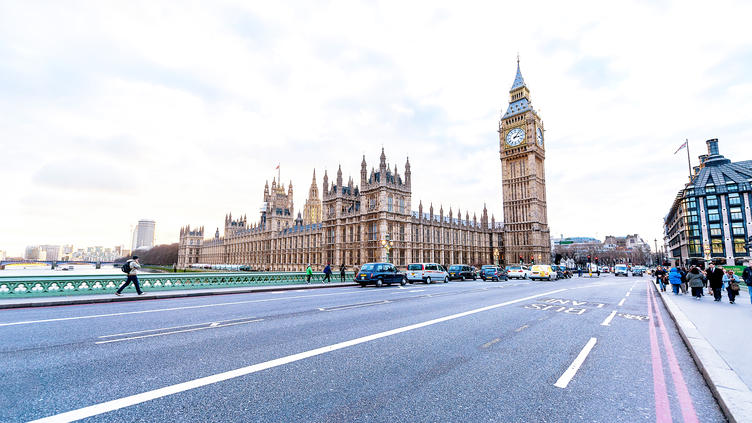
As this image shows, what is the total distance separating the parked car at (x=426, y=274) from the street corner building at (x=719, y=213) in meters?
66.0

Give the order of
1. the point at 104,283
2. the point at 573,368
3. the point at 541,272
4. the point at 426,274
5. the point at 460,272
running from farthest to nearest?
the point at 541,272
the point at 460,272
the point at 426,274
the point at 104,283
the point at 573,368

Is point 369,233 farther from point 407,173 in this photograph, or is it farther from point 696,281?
point 696,281

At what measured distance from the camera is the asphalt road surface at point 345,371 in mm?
3725

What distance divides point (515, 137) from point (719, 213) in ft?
143

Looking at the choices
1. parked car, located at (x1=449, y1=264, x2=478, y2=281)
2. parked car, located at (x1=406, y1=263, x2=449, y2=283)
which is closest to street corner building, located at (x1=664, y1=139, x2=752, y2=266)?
parked car, located at (x1=449, y1=264, x2=478, y2=281)

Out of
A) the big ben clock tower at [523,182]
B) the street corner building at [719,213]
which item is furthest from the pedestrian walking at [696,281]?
the street corner building at [719,213]

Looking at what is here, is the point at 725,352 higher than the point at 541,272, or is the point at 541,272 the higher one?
the point at 725,352

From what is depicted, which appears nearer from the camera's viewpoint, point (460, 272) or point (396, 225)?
point (460, 272)

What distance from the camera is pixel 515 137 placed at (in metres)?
80.3

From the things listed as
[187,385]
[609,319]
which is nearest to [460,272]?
[609,319]

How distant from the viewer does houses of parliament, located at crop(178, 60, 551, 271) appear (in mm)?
49969

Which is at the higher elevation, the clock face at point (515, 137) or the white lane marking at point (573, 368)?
the clock face at point (515, 137)

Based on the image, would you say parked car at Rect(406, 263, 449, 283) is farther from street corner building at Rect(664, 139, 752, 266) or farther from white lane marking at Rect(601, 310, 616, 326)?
street corner building at Rect(664, 139, 752, 266)

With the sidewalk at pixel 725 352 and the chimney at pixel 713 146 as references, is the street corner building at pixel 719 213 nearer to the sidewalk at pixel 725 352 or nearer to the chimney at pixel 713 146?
the chimney at pixel 713 146
